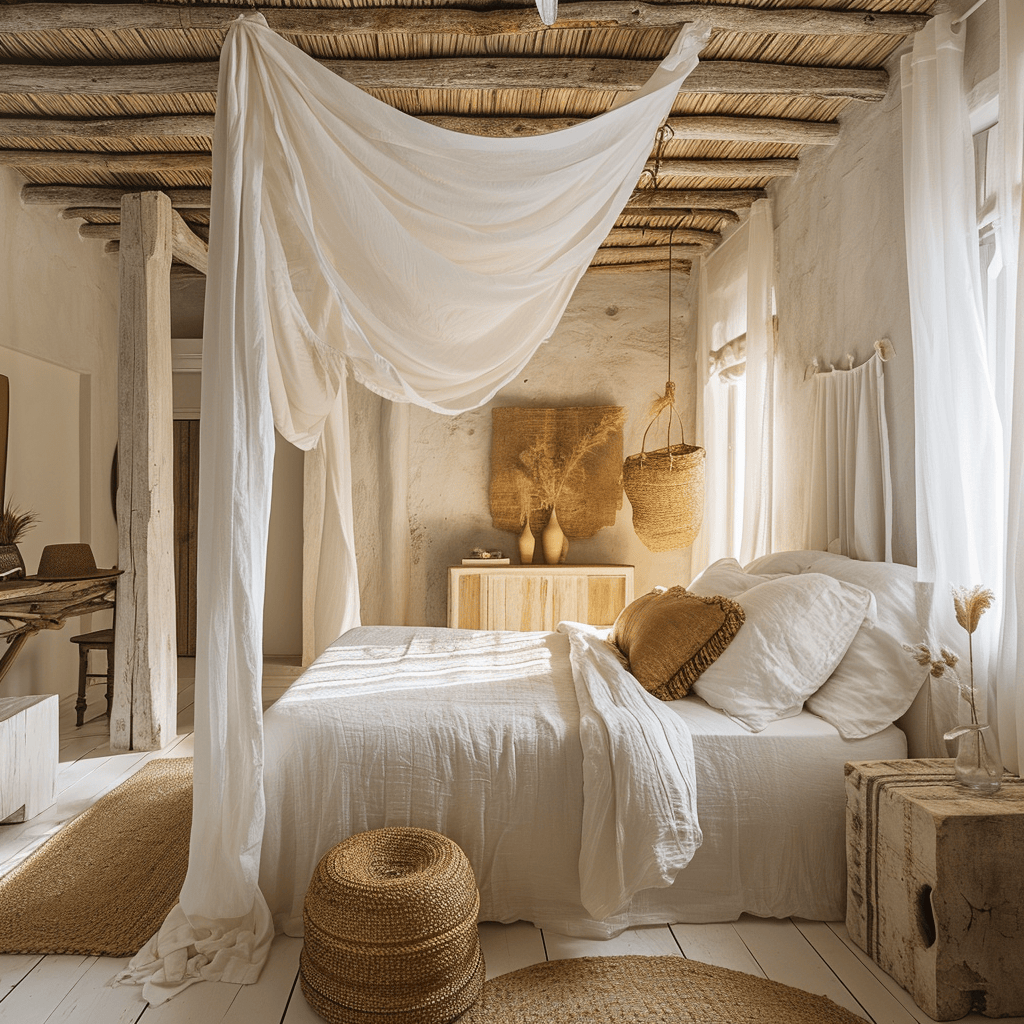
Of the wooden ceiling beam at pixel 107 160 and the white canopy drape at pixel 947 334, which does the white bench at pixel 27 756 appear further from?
the white canopy drape at pixel 947 334

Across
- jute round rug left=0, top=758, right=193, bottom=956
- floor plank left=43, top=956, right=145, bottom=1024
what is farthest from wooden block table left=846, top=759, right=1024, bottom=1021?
jute round rug left=0, top=758, right=193, bottom=956

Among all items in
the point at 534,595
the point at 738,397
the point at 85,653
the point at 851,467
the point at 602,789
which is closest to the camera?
the point at 602,789

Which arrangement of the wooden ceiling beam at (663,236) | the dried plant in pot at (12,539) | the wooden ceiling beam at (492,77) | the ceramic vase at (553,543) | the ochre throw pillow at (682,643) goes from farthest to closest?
the ceramic vase at (553,543) → the wooden ceiling beam at (663,236) → the dried plant in pot at (12,539) → the wooden ceiling beam at (492,77) → the ochre throw pillow at (682,643)

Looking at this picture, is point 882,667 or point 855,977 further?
point 882,667

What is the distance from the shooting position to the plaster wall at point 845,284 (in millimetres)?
2789

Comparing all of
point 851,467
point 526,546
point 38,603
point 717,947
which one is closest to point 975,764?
point 717,947

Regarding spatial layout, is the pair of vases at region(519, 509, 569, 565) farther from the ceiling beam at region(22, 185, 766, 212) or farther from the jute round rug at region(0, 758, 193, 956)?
the jute round rug at region(0, 758, 193, 956)

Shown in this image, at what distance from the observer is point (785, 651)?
2.40m

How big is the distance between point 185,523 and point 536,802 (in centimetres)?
440

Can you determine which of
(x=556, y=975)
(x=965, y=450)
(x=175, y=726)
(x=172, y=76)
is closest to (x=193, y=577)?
(x=175, y=726)

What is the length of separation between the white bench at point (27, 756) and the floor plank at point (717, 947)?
2189mm

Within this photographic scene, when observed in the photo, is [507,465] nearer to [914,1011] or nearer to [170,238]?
[170,238]

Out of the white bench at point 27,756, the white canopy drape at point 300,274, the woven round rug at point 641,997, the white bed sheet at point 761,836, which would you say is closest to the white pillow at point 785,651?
the white bed sheet at point 761,836

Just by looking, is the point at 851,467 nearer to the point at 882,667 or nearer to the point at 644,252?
the point at 882,667
